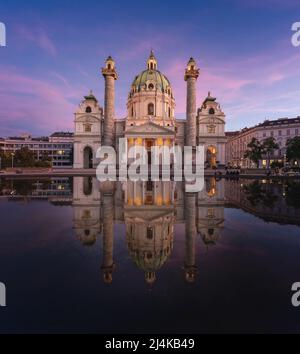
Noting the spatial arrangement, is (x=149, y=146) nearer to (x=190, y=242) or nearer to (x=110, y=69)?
(x=110, y=69)

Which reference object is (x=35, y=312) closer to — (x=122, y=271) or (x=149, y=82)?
(x=122, y=271)

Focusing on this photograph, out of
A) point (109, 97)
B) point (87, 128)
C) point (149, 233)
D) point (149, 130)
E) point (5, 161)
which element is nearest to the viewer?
point (149, 233)

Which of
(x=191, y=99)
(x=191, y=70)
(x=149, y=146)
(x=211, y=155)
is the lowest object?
(x=211, y=155)

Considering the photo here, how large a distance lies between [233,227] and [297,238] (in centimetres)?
230

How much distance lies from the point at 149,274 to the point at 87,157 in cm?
6516

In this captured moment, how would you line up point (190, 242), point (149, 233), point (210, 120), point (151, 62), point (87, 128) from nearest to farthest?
point (190, 242) → point (149, 233) → point (87, 128) → point (210, 120) → point (151, 62)

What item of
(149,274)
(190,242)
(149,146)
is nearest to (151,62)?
(149,146)

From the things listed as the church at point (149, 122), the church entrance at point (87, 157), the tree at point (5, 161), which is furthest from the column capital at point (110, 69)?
the tree at point (5, 161)

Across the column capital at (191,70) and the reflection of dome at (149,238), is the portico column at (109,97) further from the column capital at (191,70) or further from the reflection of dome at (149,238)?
the reflection of dome at (149,238)

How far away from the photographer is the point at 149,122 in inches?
2373

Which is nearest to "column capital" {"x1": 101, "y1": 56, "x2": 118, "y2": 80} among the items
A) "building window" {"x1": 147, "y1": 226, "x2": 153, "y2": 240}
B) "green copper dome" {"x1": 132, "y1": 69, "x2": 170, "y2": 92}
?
"green copper dome" {"x1": 132, "y1": 69, "x2": 170, "y2": 92}

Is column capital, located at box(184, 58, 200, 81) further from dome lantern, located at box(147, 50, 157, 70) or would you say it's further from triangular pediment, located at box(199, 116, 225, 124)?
dome lantern, located at box(147, 50, 157, 70)

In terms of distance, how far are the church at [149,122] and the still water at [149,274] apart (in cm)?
5174
